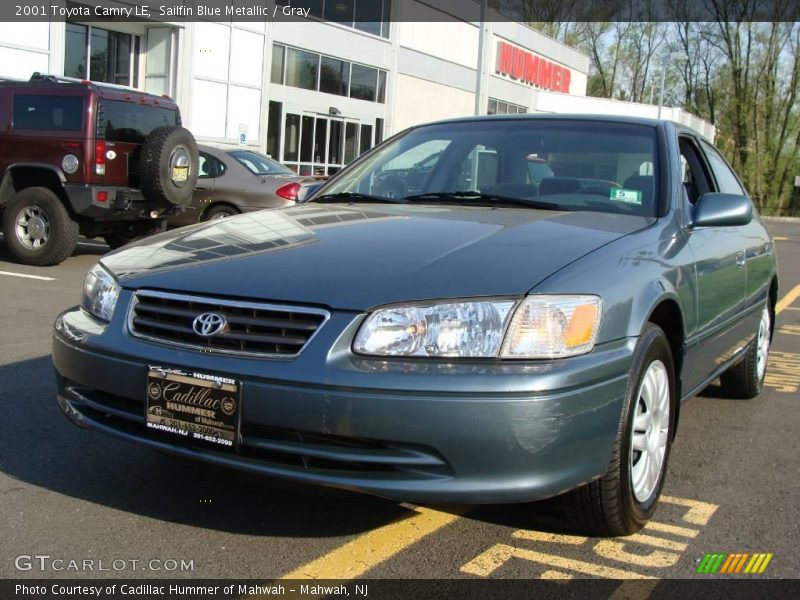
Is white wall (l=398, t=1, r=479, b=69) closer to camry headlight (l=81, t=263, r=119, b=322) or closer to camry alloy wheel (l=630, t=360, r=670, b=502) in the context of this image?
camry headlight (l=81, t=263, r=119, b=322)

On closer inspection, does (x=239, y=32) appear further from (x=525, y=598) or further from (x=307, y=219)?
(x=525, y=598)

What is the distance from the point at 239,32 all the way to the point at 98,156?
1295 centimetres

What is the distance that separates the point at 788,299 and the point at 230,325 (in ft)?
32.7

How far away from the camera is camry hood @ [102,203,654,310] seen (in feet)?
9.02

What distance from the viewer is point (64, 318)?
3.37 meters

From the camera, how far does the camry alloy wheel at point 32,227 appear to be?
10.2m

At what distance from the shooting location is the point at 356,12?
27.3 metres

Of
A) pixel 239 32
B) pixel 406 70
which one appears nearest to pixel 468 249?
pixel 239 32

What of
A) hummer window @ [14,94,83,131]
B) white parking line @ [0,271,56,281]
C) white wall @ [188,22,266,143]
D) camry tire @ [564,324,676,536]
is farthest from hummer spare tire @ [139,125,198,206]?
white wall @ [188,22,266,143]

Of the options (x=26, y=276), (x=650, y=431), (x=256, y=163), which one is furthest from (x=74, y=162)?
(x=650, y=431)

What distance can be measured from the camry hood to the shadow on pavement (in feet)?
2.13

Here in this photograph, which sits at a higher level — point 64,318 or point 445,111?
point 445,111

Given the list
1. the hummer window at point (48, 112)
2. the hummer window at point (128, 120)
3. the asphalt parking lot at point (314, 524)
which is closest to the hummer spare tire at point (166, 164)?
the hummer window at point (128, 120)

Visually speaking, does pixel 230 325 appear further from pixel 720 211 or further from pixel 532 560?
pixel 720 211
